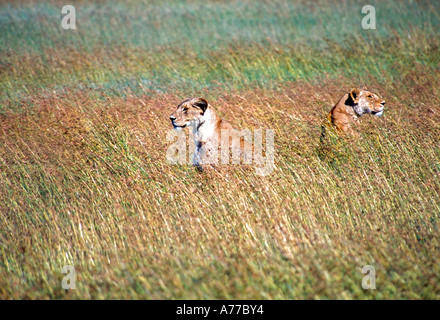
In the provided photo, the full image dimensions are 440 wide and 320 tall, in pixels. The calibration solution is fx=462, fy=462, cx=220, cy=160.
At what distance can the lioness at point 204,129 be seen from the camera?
20.1 ft

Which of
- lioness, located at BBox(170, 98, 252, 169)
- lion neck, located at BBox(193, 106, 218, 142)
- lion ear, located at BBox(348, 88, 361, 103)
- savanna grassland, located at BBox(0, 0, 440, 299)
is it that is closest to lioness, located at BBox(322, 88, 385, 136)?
lion ear, located at BBox(348, 88, 361, 103)

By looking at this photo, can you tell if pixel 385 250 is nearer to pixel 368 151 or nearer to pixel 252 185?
pixel 252 185

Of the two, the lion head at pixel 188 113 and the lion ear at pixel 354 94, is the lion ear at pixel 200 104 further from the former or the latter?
the lion ear at pixel 354 94

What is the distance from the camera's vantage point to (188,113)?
6.22 metres

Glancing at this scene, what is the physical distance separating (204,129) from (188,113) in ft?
1.03

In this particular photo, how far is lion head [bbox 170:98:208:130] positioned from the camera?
20.3 ft

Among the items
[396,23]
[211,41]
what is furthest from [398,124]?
[396,23]

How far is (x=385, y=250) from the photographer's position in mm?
4000

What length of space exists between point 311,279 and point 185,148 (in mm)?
3274

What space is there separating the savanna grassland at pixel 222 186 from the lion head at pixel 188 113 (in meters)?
0.50

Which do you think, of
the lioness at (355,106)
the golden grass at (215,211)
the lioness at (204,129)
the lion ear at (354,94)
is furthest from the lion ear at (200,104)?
the lion ear at (354,94)

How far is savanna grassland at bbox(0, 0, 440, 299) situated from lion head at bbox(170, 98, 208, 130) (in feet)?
1.64

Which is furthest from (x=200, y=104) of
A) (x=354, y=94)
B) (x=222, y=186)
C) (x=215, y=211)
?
(x=354, y=94)

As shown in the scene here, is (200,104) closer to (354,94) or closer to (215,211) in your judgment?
(215,211)
